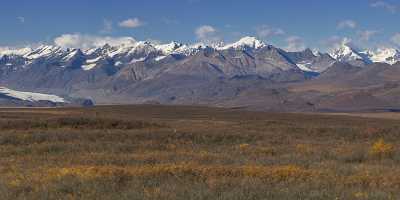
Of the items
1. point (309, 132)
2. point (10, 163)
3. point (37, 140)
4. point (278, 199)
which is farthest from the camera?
point (309, 132)

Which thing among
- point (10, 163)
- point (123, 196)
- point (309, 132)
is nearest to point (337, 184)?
point (123, 196)

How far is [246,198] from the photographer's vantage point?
790 inches

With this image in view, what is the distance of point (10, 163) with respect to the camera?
106 ft

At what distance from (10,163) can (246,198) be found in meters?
17.0

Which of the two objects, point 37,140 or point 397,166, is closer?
point 397,166

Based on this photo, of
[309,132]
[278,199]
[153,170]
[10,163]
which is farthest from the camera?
[309,132]

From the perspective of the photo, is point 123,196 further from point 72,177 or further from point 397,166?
point 397,166

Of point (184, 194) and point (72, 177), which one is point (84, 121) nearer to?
point (72, 177)

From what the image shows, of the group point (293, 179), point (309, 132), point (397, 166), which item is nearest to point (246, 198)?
point (293, 179)

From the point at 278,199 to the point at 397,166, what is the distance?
1584 centimetres

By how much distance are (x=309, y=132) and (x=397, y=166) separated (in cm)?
3340

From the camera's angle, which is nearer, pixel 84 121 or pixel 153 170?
pixel 153 170

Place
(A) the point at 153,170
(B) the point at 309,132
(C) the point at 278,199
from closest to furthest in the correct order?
1. (C) the point at 278,199
2. (A) the point at 153,170
3. (B) the point at 309,132

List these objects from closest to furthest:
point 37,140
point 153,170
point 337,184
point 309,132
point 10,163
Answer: point 337,184 → point 153,170 → point 10,163 → point 37,140 → point 309,132
